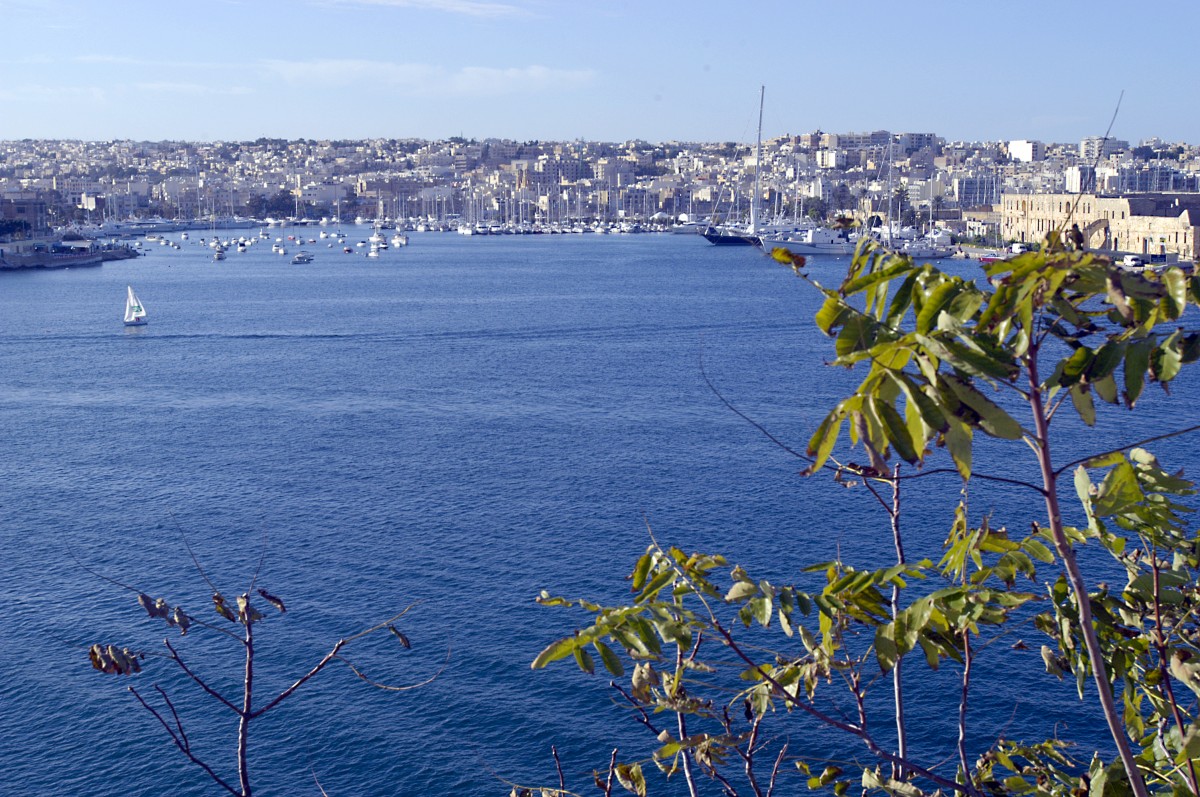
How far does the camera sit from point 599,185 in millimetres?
95875

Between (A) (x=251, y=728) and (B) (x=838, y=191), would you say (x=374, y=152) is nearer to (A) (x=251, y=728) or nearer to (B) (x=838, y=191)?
(B) (x=838, y=191)

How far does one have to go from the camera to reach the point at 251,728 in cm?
820

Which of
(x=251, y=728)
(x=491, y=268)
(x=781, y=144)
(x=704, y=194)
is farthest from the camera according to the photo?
(x=781, y=144)

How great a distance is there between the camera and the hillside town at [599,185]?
53.8 metres

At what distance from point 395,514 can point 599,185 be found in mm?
85657

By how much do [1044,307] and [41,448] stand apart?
52.9 ft

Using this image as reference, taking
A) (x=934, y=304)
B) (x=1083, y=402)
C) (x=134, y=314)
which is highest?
(x=934, y=304)

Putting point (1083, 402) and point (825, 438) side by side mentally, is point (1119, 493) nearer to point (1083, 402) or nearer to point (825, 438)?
point (1083, 402)

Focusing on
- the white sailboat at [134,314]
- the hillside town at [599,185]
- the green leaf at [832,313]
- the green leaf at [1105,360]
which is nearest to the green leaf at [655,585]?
the green leaf at [832,313]

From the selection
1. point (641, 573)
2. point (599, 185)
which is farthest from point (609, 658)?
point (599, 185)

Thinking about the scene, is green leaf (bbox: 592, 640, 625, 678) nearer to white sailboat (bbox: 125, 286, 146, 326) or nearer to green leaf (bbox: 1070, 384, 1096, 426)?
green leaf (bbox: 1070, 384, 1096, 426)

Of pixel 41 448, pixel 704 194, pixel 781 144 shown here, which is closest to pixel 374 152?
pixel 781 144

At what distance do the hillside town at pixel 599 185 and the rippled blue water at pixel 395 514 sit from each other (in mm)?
22780

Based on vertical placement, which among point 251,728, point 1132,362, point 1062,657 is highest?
point 1132,362
